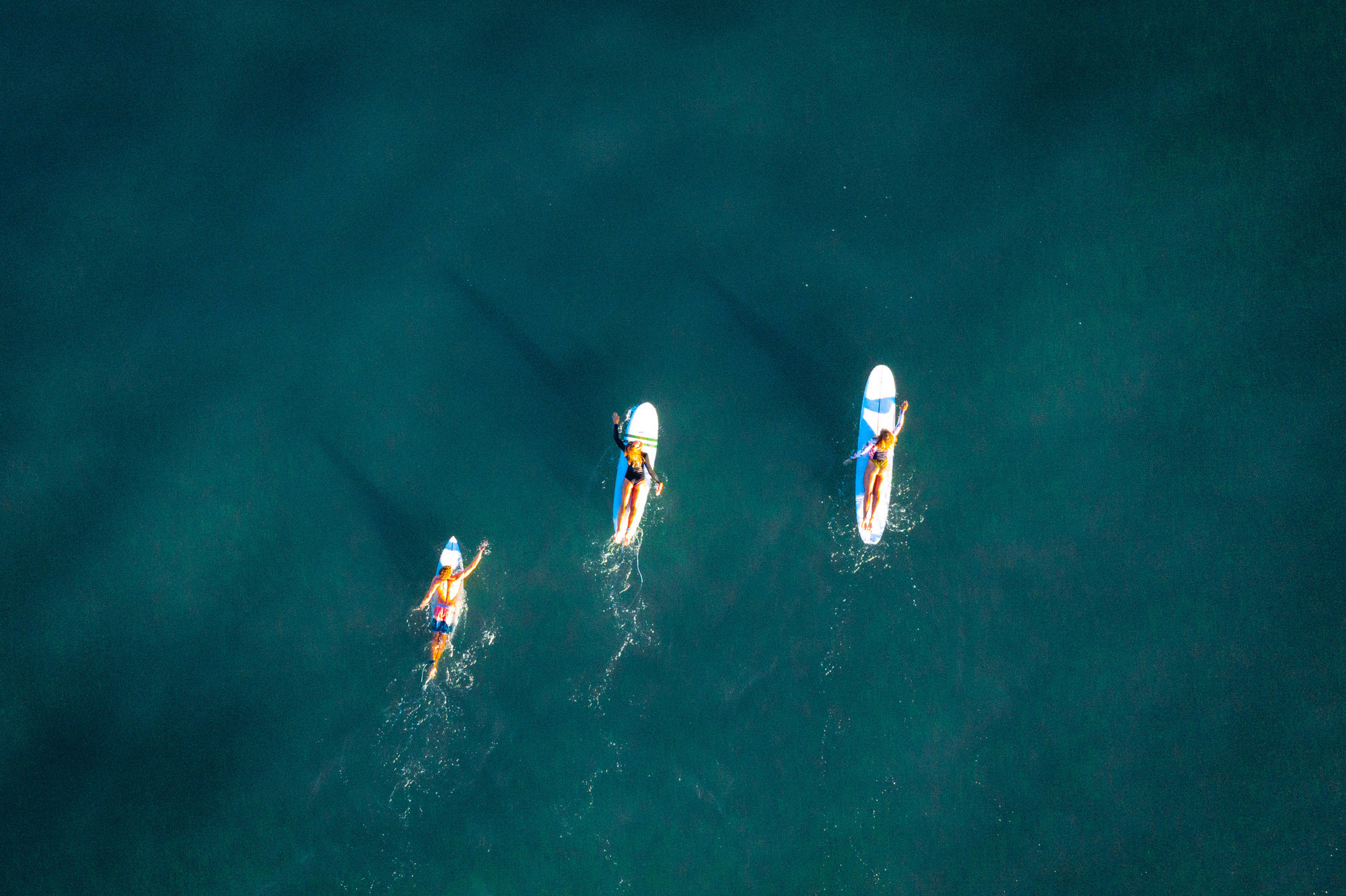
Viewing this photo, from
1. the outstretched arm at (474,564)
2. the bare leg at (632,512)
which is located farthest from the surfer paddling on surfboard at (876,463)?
the outstretched arm at (474,564)

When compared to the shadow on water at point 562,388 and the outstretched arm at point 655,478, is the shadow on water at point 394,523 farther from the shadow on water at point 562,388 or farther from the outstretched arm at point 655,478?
the outstretched arm at point 655,478

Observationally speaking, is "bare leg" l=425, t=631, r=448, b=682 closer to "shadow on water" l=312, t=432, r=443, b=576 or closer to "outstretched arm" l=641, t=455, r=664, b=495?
"shadow on water" l=312, t=432, r=443, b=576

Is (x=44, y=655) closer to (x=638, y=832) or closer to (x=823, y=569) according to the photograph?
(x=638, y=832)

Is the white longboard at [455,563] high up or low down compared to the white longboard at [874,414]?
down

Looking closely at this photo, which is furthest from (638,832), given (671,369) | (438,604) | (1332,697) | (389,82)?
(389,82)

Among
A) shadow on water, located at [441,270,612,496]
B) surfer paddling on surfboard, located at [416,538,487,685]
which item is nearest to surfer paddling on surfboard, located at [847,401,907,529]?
shadow on water, located at [441,270,612,496]

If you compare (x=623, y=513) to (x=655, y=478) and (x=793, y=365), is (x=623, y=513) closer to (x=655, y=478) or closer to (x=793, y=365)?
(x=655, y=478)
